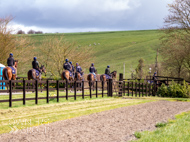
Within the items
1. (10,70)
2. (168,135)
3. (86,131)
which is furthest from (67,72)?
(168,135)

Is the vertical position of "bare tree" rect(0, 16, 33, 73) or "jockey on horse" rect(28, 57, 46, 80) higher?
"bare tree" rect(0, 16, 33, 73)

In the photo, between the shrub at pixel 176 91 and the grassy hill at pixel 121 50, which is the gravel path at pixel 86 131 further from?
the grassy hill at pixel 121 50

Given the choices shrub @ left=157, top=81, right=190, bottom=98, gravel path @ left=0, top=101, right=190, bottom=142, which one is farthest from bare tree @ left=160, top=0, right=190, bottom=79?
gravel path @ left=0, top=101, right=190, bottom=142

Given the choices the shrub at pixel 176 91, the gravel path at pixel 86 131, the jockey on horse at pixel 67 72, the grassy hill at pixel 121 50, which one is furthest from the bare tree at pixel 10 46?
the grassy hill at pixel 121 50

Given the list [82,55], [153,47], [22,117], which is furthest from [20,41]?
[153,47]

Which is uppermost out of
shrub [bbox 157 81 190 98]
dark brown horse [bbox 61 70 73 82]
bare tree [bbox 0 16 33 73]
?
bare tree [bbox 0 16 33 73]

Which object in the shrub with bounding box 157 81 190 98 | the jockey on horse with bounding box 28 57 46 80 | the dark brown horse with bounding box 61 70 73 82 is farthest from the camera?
the shrub with bounding box 157 81 190 98

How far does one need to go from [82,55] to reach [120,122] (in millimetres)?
34358

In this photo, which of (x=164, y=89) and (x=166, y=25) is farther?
(x=166, y=25)

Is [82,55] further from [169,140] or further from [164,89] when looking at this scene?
[169,140]

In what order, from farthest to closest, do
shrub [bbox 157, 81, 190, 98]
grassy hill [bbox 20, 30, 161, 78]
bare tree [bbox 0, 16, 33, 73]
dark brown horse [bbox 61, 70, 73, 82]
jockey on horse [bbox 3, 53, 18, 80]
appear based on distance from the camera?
grassy hill [bbox 20, 30, 161, 78] → bare tree [bbox 0, 16, 33, 73] → shrub [bbox 157, 81, 190, 98] → dark brown horse [bbox 61, 70, 73, 82] → jockey on horse [bbox 3, 53, 18, 80]

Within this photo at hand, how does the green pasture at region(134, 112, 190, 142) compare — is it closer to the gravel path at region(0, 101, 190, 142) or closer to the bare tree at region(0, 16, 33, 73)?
the gravel path at region(0, 101, 190, 142)

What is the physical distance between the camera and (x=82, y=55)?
1770 inches

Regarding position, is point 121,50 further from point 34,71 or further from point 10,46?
point 34,71
